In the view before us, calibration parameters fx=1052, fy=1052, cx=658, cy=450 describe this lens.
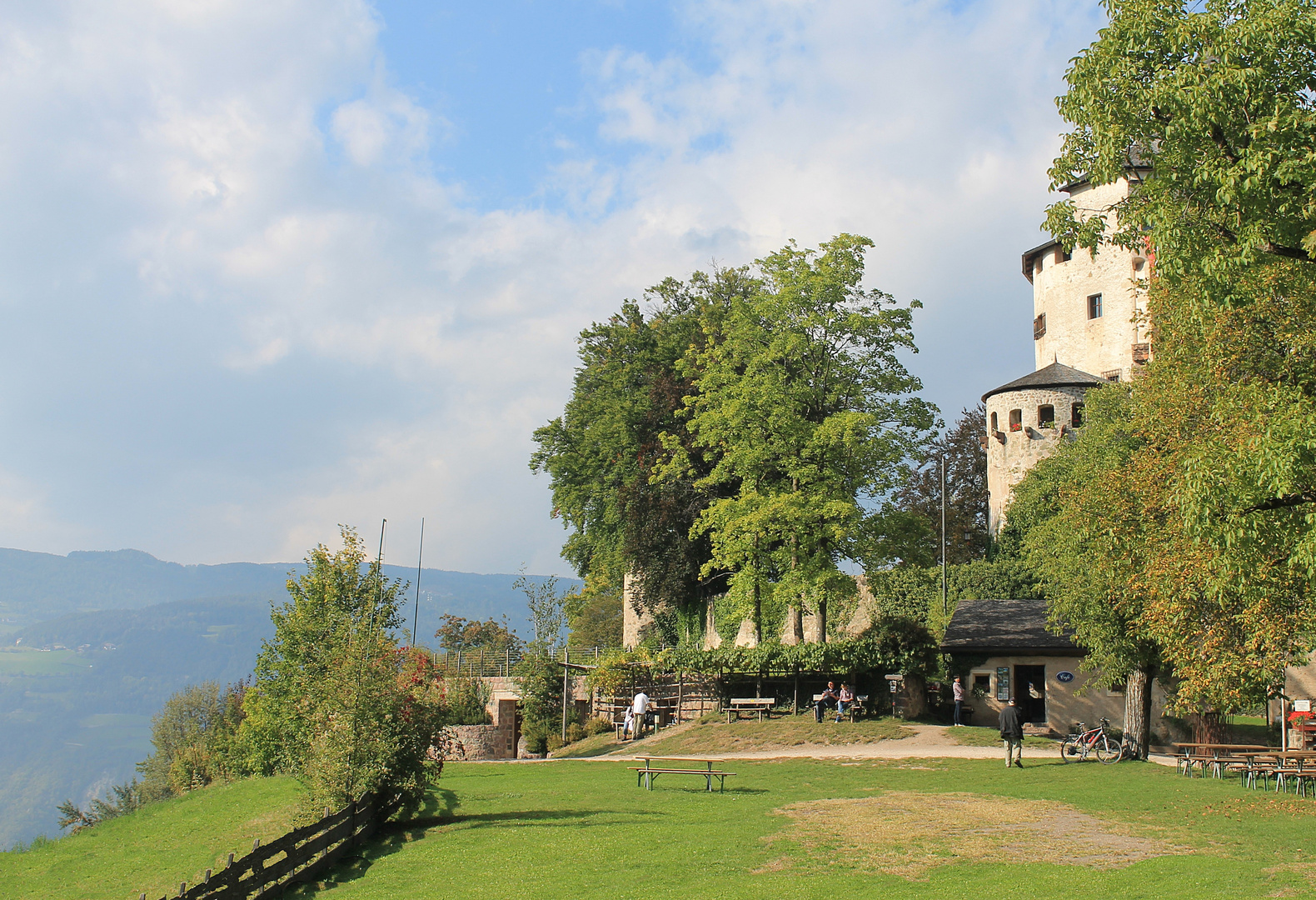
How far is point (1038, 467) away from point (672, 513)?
13.0 meters

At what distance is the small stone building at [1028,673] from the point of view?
29781mm

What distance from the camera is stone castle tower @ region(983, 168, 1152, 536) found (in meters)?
49.8

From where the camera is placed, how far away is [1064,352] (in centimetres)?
5522

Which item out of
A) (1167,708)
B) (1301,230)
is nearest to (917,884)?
(1301,230)

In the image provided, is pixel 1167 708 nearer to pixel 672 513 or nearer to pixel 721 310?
pixel 672 513

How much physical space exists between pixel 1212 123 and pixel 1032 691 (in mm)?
22553

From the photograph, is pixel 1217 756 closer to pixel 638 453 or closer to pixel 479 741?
pixel 479 741

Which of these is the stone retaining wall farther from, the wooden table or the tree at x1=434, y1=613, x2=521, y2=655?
the tree at x1=434, y1=613, x2=521, y2=655

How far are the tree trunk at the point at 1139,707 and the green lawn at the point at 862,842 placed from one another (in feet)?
12.0

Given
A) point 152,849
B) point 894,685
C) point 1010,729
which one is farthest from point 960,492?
point 152,849

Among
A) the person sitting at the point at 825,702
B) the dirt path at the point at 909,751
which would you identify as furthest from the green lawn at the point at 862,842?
the person sitting at the point at 825,702

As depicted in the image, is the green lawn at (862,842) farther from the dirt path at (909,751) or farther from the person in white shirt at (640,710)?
the person in white shirt at (640,710)

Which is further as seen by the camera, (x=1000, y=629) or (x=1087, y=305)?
(x=1087, y=305)

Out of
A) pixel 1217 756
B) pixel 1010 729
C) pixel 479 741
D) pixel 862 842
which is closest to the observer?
pixel 862 842
